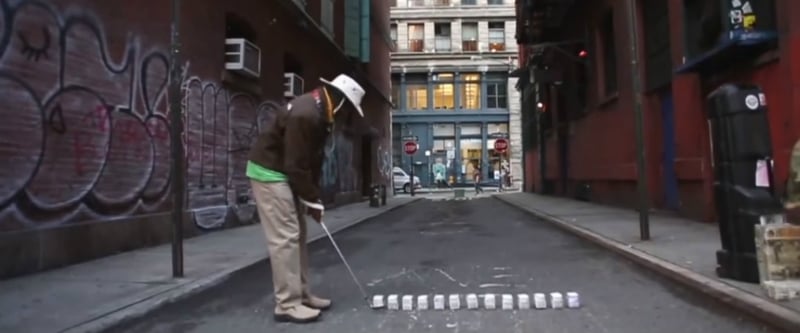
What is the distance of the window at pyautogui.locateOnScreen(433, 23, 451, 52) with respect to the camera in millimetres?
56312

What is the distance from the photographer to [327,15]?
24000mm

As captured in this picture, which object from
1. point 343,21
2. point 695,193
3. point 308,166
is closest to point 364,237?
point 695,193

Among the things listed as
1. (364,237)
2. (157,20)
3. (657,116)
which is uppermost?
(157,20)

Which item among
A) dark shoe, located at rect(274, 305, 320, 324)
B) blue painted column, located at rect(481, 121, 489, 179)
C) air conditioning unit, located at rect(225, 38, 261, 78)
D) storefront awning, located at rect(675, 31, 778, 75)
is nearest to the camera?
dark shoe, located at rect(274, 305, 320, 324)

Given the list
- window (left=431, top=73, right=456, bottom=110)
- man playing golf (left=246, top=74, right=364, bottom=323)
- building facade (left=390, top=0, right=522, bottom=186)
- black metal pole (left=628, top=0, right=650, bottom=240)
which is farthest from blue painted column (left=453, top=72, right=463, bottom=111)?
man playing golf (left=246, top=74, right=364, bottom=323)

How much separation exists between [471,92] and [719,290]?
50.1 metres

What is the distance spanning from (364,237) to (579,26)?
44.0 ft

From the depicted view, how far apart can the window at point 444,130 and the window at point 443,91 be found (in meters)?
1.36

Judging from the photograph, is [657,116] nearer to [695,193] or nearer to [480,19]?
[695,193]

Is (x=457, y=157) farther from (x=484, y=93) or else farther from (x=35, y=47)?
(x=35, y=47)

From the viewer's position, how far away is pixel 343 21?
89.2 ft

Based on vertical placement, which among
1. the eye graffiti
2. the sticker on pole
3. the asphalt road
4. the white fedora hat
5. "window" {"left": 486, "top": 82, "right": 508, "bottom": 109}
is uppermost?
"window" {"left": 486, "top": 82, "right": 508, "bottom": 109}

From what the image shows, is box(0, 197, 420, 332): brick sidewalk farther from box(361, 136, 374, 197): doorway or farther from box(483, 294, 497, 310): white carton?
box(361, 136, 374, 197): doorway

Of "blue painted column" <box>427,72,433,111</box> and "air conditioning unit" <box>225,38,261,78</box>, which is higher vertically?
"blue painted column" <box>427,72,433,111</box>
